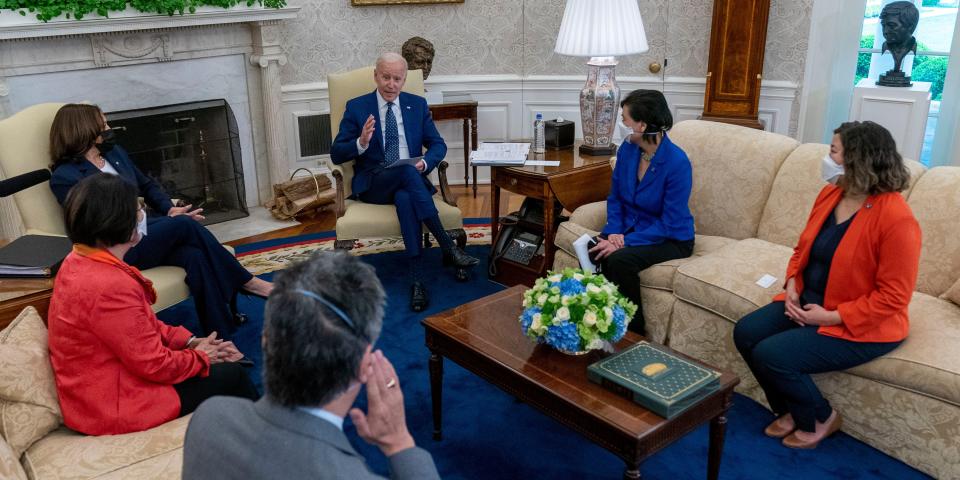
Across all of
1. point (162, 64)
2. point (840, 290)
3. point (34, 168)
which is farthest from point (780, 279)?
point (162, 64)

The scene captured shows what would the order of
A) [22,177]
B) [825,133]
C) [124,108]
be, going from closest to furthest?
1. [22,177]
2. [124,108]
3. [825,133]

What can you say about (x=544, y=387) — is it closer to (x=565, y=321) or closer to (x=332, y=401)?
(x=565, y=321)

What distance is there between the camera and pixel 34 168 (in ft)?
10.9

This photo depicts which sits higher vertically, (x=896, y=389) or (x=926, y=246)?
(x=926, y=246)

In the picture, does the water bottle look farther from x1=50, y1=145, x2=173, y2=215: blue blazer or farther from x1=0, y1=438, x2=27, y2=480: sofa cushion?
x1=0, y1=438, x2=27, y2=480: sofa cushion

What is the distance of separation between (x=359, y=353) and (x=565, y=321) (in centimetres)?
116

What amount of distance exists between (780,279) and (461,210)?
2.70 metres

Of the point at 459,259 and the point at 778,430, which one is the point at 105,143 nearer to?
the point at 459,259

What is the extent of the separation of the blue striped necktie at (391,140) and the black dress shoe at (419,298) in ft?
2.28

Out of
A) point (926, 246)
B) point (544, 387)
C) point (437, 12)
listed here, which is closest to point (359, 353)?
point (544, 387)

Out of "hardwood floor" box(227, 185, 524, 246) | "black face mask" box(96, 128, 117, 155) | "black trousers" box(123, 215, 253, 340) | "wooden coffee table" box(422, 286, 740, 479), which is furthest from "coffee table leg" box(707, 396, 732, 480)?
"hardwood floor" box(227, 185, 524, 246)

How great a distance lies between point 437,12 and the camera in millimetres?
5625

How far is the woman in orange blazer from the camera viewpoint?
→ 2467 mm

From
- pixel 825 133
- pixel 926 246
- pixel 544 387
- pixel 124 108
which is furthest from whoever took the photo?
pixel 825 133
